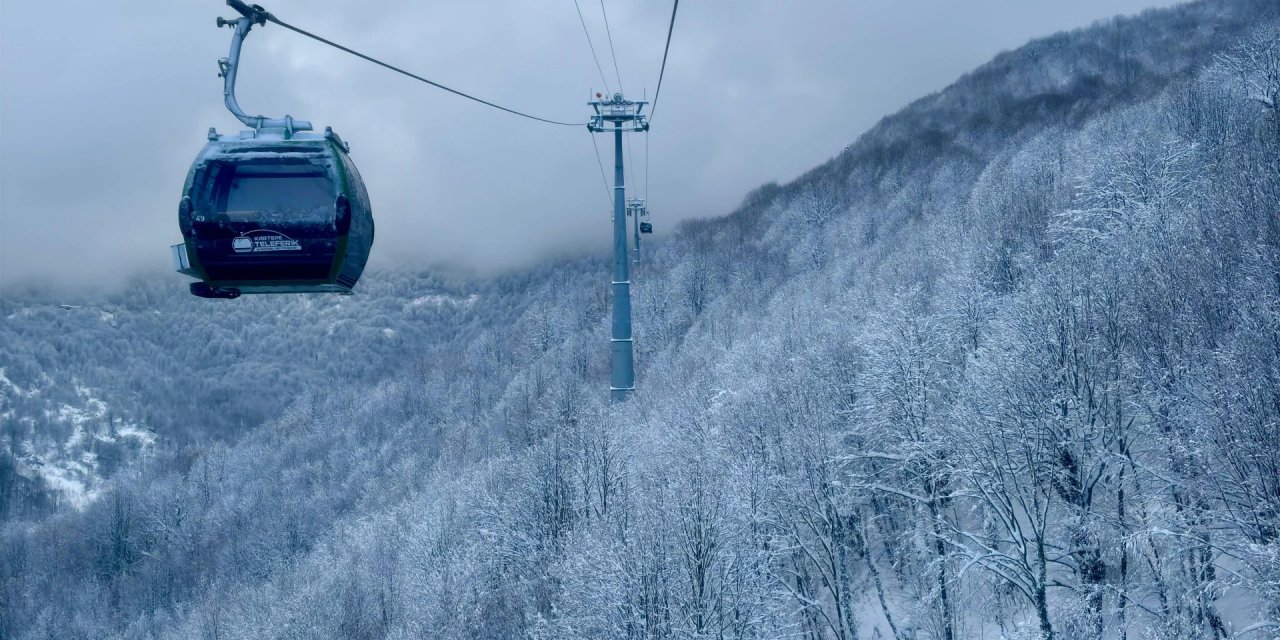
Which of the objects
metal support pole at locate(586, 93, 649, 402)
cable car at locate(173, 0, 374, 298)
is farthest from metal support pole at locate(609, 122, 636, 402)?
cable car at locate(173, 0, 374, 298)

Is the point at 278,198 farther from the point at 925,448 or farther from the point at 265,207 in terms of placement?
the point at 925,448

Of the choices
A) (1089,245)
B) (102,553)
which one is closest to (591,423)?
(1089,245)

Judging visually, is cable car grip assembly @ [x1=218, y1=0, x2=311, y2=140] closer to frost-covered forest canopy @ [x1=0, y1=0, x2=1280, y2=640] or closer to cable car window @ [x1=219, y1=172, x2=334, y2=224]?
cable car window @ [x1=219, y1=172, x2=334, y2=224]

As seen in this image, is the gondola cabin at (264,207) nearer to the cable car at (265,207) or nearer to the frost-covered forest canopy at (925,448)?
the cable car at (265,207)

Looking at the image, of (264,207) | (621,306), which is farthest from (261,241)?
(621,306)

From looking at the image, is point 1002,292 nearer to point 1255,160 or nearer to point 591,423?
point 1255,160
